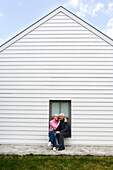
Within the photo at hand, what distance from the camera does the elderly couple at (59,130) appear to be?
6.64m

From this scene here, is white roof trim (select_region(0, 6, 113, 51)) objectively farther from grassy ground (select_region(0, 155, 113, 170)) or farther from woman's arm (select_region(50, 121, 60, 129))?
grassy ground (select_region(0, 155, 113, 170))

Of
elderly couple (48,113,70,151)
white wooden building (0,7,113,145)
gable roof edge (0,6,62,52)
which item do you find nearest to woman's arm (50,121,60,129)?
elderly couple (48,113,70,151)

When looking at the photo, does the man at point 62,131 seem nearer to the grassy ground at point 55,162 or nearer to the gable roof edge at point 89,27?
the grassy ground at point 55,162

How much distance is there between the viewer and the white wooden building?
7318mm

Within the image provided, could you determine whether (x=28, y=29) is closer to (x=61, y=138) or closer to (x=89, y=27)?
(x=89, y=27)

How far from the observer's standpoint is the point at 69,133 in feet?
22.8

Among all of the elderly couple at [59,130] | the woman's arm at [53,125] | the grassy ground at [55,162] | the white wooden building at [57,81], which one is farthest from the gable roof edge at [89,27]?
the grassy ground at [55,162]

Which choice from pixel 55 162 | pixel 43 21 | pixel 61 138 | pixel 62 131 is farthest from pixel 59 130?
pixel 43 21

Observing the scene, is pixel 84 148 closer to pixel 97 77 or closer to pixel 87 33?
pixel 97 77

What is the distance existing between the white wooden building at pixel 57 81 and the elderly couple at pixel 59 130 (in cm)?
43

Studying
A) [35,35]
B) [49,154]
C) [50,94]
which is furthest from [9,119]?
[35,35]

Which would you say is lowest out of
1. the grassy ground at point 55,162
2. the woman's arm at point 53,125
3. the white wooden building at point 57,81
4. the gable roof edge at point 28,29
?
the grassy ground at point 55,162

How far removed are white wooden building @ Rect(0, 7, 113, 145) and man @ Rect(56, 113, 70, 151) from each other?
1.65 ft

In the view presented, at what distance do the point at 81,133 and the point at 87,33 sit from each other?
410 centimetres
